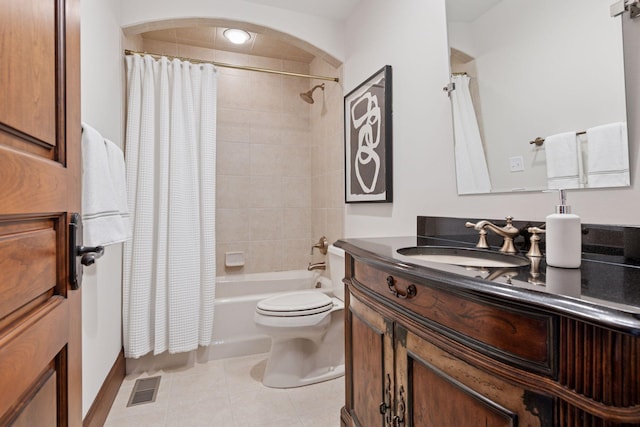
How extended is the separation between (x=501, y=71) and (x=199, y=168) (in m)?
1.82

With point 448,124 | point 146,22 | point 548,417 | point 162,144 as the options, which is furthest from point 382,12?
point 548,417

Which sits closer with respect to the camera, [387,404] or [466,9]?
[387,404]

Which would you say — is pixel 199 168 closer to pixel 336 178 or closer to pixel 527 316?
pixel 336 178

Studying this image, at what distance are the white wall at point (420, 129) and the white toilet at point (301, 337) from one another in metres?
0.58

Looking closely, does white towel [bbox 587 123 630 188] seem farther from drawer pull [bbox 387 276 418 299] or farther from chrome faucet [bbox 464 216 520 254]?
drawer pull [bbox 387 276 418 299]

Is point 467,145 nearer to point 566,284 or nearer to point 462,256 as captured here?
point 462,256

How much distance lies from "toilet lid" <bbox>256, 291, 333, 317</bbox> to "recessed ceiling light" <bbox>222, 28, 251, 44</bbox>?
2.02 m

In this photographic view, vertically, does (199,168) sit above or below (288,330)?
above

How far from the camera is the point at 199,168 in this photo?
2.23m

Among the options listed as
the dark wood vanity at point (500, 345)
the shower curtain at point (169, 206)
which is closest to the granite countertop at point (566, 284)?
the dark wood vanity at point (500, 345)

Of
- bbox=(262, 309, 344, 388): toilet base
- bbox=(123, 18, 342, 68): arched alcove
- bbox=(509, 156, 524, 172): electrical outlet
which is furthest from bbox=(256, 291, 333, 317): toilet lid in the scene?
bbox=(123, 18, 342, 68): arched alcove

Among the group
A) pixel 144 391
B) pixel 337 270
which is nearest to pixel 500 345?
pixel 337 270

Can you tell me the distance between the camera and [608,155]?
866mm

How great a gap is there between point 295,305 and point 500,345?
141cm
